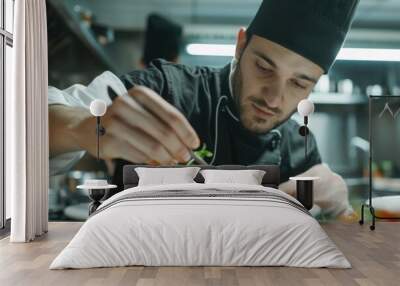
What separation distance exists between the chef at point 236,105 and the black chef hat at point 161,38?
15 cm

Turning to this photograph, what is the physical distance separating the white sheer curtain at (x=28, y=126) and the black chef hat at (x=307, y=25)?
2.79m

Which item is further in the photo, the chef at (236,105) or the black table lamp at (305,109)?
the chef at (236,105)

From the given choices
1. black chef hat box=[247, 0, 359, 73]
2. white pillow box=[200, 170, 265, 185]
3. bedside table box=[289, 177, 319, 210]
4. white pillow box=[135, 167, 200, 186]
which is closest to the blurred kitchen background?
black chef hat box=[247, 0, 359, 73]

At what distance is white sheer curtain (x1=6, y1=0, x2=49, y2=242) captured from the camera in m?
5.54

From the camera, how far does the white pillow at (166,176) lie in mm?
6238

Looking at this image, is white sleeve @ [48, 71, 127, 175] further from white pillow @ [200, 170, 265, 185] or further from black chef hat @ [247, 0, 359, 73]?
black chef hat @ [247, 0, 359, 73]

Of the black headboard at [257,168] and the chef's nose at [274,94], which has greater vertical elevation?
the chef's nose at [274,94]

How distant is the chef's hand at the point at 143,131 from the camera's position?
7.03 meters

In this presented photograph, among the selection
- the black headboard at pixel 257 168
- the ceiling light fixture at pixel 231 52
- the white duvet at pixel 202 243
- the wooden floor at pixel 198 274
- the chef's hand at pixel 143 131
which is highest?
the ceiling light fixture at pixel 231 52

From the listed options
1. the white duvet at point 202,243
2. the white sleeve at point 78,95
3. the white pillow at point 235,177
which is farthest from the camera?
the white sleeve at point 78,95

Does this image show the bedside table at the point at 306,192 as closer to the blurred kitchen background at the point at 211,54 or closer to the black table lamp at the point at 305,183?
the black table lamp at the point at 305,183

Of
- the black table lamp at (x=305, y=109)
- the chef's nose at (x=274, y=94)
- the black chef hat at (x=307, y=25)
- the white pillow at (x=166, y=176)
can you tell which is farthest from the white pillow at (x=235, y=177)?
the black chef hat at (x=307, y=25)

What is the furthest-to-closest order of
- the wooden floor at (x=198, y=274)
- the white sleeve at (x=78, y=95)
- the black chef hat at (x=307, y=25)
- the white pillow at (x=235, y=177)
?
the white sleeve at (x=78, y=95), the black chef hat at (x=307, y=25), the white pillow at (x=235, y=177), the wooden floor at (x=198, y=274)

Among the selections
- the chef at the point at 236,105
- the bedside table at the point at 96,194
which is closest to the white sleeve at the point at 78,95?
the chef at the point at 236,105
